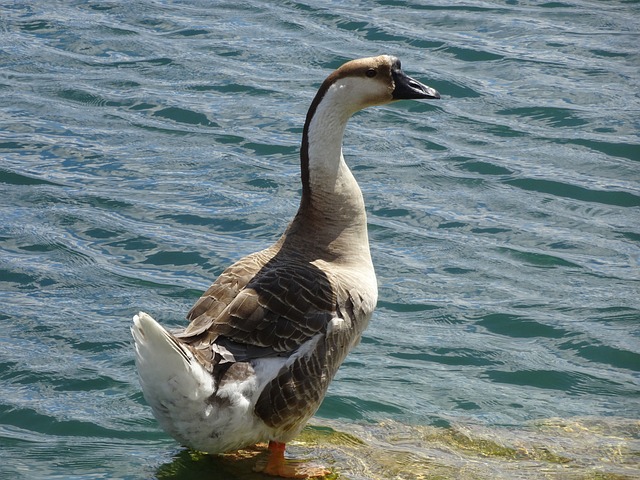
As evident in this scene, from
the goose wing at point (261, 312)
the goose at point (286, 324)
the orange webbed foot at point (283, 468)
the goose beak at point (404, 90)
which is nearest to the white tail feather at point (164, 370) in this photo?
the goose at point (286, 324)

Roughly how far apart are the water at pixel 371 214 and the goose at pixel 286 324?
566 mm

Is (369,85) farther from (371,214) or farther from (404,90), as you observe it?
(371,214)

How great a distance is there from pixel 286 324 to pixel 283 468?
0.82 metres

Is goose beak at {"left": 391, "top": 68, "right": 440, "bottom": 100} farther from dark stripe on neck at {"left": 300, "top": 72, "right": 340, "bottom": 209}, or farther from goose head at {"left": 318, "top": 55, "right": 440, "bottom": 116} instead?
dark stripe on neck at {"left": 300, "top": 72, "right": 340, "bottom": 209}

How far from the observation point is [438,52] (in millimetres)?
12453

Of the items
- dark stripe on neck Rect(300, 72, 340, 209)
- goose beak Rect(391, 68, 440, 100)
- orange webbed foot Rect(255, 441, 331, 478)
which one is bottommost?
orange webbed foot Rect(255, 441, 331, 478)

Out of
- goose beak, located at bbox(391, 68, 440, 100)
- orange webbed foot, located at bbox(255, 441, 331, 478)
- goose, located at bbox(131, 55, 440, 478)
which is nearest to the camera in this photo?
goose, located at bbox(131, 55, 440, 478)

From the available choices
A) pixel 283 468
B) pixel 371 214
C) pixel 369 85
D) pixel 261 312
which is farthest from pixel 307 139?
pixel 371 214

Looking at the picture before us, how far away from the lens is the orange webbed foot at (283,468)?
5656mm

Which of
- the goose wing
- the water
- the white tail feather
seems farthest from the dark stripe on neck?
the white tail feather

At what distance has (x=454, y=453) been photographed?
238 inches

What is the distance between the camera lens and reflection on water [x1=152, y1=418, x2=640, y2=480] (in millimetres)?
5703

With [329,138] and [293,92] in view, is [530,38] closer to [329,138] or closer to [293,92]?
[293,92]

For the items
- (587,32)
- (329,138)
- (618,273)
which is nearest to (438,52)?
(587,32)
